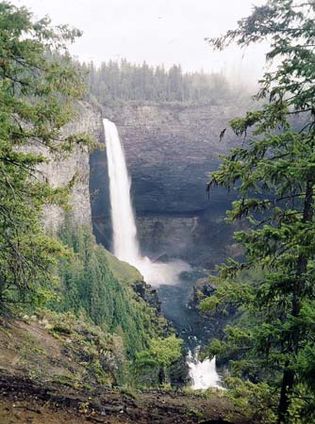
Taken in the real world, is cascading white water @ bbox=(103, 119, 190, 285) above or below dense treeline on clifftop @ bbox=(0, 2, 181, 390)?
above

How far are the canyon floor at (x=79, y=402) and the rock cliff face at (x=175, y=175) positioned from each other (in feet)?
209

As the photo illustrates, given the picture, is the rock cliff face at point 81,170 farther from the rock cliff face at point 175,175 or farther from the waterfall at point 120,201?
the rock cliff face at point 175,175

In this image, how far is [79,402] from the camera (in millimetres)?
7988

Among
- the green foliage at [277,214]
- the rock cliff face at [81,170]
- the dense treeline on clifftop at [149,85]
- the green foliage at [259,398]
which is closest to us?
the green foliage at [277,214]

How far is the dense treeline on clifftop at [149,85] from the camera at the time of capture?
293 feet

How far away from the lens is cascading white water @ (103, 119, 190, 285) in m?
Answer: 72.5

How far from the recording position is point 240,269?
7949 mm

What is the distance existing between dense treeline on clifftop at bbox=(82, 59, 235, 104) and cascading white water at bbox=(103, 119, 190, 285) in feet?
44.3

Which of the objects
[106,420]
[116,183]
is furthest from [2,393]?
[116,183]

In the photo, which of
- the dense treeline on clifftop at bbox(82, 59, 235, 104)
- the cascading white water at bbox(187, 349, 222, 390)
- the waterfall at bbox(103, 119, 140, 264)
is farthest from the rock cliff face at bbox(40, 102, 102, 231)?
the cascading white water at bbox(187, 349, 222, 390)

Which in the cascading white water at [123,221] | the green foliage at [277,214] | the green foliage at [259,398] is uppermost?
the cascading white water at [123,221]

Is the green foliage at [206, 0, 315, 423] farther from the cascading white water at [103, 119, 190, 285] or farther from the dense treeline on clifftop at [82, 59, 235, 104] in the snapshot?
the dense treeline on clifftop at [82, 59, 235, 104]

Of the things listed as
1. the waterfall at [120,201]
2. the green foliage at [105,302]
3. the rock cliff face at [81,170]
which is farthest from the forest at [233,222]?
the waterfall at [120,201]

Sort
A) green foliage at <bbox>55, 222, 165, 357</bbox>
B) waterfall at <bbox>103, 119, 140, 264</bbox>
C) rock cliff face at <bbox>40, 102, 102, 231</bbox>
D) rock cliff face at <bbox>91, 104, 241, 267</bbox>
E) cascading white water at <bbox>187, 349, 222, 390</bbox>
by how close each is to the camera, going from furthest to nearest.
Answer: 1. rock cliff face at <bbox>91, 104, 241, 267</bbox>
2. waterfall at <bbox>103, 119, 140, 264</bbox>
3. rock cliff face at <bbox>40, 102, 102, 231</bbox>
4. green foliage at <bbox>55, 222, 165, 357</bbox>
5. cascading white water at <bbox>187, 349, 222, 390</bbox>
